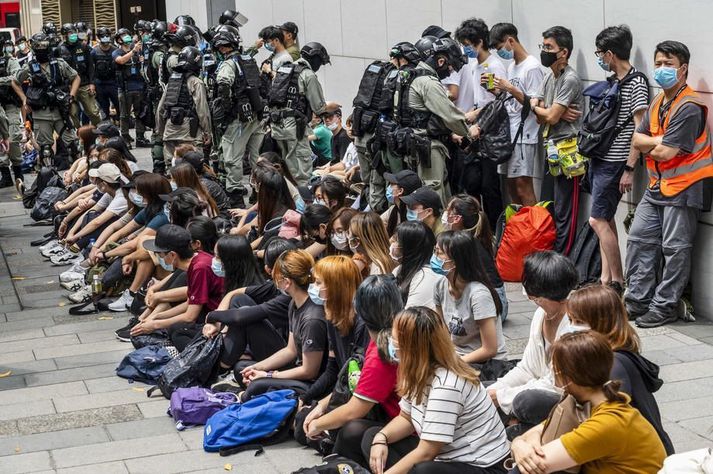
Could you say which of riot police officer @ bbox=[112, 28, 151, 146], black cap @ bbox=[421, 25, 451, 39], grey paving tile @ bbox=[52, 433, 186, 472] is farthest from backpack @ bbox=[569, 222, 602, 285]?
riot police officer @ bbox=[112, 28, 151, 146]

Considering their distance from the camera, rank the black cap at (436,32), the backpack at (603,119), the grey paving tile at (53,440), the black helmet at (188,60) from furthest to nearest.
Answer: the black helmet at (188,60), the black cap at (436,32), the backpack at (603,119), the grey paving tile at (53,440)

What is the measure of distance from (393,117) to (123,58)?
1090cm

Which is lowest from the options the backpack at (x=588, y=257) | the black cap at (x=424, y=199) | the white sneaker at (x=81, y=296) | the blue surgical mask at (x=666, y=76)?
the white sneaker at (x=81, y=296)

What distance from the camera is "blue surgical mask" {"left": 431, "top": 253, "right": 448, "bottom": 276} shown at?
6.94 metres

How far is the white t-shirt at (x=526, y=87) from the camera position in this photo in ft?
34.8

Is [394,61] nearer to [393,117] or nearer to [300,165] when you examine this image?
[393,117]

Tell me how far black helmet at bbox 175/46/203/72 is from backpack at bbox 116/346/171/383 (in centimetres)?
650

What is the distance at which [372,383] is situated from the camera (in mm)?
6117

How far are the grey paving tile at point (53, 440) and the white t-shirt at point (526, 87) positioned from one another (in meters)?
4.81

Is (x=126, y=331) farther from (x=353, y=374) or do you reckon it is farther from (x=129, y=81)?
(x=129, y=81)

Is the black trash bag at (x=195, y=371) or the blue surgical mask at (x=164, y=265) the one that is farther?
the blue surgical mask at (x=164, y=265)

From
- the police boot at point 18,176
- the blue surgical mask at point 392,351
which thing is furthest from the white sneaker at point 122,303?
the police boot at point 18,176

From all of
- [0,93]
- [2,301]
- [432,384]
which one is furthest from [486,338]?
[0,93]

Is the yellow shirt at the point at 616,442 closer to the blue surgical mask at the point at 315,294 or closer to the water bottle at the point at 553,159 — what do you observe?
the blue surgical mask at the point at 315,294
